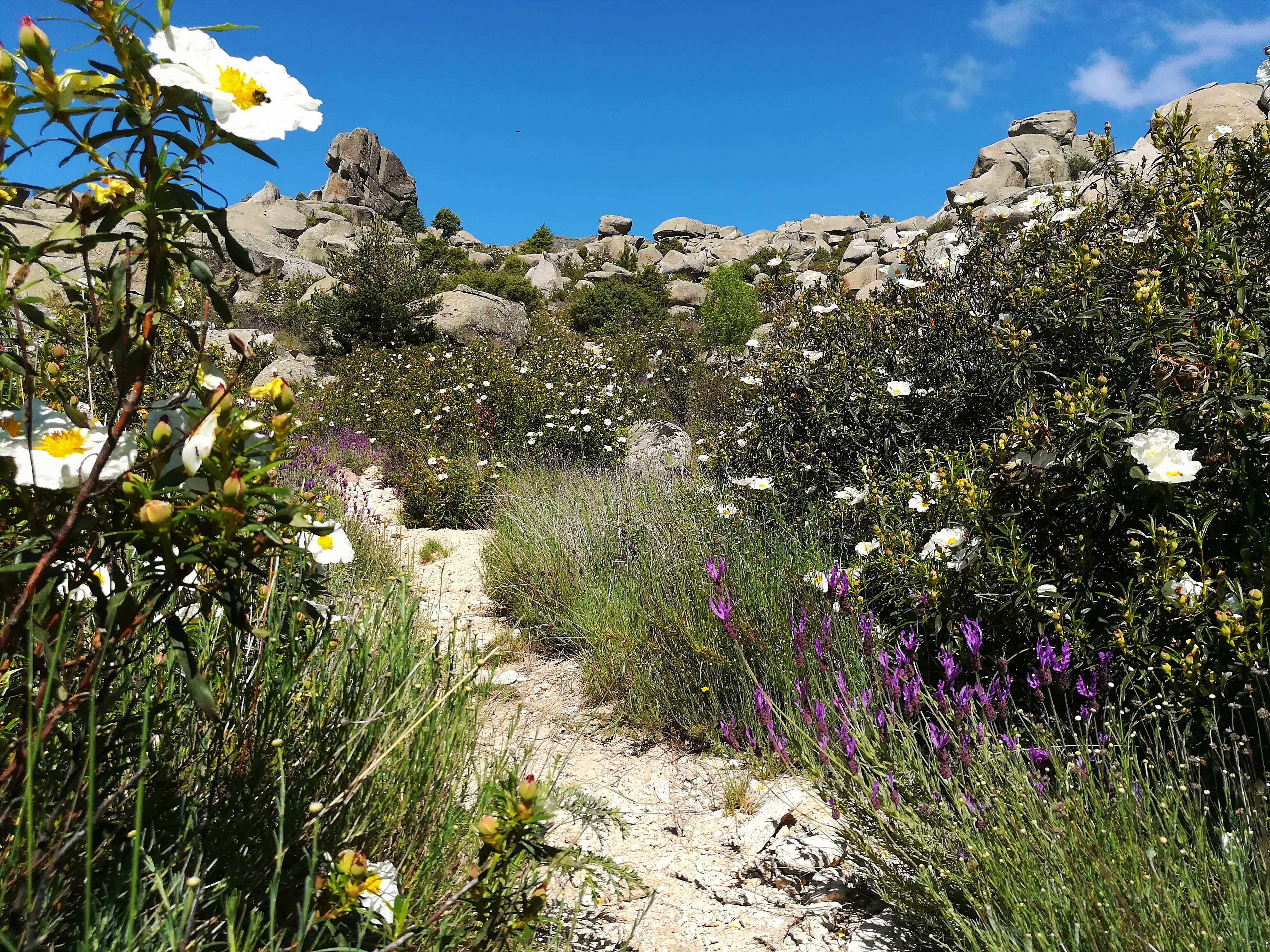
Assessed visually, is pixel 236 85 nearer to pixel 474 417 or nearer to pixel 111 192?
pixel 111 192

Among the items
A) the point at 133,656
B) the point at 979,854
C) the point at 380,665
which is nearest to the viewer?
the point at 133,656

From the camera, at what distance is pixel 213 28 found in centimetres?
106

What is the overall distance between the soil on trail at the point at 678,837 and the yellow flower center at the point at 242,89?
144cm

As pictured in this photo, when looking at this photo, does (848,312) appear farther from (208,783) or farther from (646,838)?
(208,783)

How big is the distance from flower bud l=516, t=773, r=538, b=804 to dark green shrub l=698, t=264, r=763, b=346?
1521cm

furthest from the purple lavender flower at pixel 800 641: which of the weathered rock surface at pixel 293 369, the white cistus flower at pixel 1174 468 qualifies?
the weathered rock surface at pixel 293 369

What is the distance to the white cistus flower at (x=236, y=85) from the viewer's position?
39.9 inches

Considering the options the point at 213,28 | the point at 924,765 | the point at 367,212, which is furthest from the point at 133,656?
the point at 367,212

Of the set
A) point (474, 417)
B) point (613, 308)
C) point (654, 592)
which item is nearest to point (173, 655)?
point (654, 592)

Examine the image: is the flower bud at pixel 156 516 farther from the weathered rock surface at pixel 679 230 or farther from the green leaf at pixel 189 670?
the weathered rock surface at pixel 679 230

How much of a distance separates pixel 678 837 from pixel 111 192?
2.40m

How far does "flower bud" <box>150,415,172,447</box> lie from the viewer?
3.53 feet

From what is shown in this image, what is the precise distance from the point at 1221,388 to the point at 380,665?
2.43m

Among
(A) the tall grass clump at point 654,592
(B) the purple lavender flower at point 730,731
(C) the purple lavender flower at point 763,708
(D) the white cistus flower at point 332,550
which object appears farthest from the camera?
(A) the tall grass clump at point 654,592
